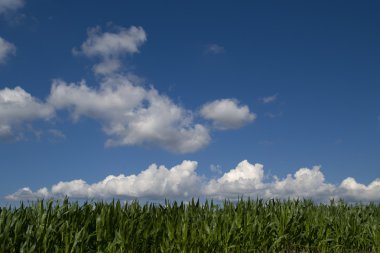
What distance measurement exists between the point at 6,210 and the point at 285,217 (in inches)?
356

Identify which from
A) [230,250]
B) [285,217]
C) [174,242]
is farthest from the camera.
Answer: [285,217]

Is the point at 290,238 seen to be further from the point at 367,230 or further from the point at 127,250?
the point at 127,250

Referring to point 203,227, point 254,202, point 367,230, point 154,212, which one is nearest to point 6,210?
point 154,212

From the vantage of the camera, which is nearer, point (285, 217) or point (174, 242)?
point (174, 242)

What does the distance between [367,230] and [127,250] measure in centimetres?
1034

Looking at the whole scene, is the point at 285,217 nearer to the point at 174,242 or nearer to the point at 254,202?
the point at 254,202

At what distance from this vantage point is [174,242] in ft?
42.4

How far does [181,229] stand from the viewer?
43.1 ft

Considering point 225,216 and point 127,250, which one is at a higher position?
point 225,216

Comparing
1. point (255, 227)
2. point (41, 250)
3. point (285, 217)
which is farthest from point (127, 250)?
point (285, 217)

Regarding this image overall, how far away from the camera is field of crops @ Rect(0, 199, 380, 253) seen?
11.4m

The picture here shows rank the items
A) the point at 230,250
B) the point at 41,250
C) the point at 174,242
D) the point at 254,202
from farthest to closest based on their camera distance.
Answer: the point at 254,202
the point at 230,250
the point at 174,242
the point at 41,250

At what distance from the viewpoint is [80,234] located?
11602 millimetres

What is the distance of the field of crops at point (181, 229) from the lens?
37.4 ft
